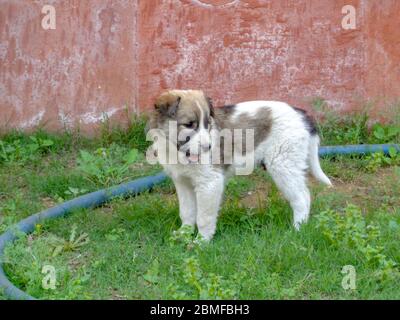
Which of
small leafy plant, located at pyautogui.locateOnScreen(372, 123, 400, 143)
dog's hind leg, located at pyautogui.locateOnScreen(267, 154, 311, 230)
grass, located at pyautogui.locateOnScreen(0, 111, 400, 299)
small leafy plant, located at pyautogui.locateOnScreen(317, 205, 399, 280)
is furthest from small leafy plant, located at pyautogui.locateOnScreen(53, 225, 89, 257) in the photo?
small leafy plant, located at pyautogui.locateOnScreen(372, 123, 400, 143)

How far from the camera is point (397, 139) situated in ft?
28.1

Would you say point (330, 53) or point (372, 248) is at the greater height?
point (330, 53)

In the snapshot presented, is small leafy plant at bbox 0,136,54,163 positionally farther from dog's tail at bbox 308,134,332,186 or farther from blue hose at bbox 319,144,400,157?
dog's tail at bbox 308,134,332,186

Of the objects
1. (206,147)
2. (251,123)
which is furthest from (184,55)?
(206,147)

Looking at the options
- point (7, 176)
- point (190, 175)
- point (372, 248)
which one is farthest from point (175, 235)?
point (7, 176)

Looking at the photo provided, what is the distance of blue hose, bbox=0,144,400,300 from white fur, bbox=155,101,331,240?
0.98m

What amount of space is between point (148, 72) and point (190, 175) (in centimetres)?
239

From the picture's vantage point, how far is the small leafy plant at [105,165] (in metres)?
7.81

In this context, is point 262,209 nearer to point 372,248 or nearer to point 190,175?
point 190,175

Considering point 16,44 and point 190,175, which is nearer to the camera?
point 190,175

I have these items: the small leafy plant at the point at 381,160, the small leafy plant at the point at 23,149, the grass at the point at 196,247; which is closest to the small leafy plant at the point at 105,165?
the grass at the point at 196,247

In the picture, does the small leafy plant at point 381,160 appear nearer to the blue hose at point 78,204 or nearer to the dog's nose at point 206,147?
the blue hose at point 78,204
